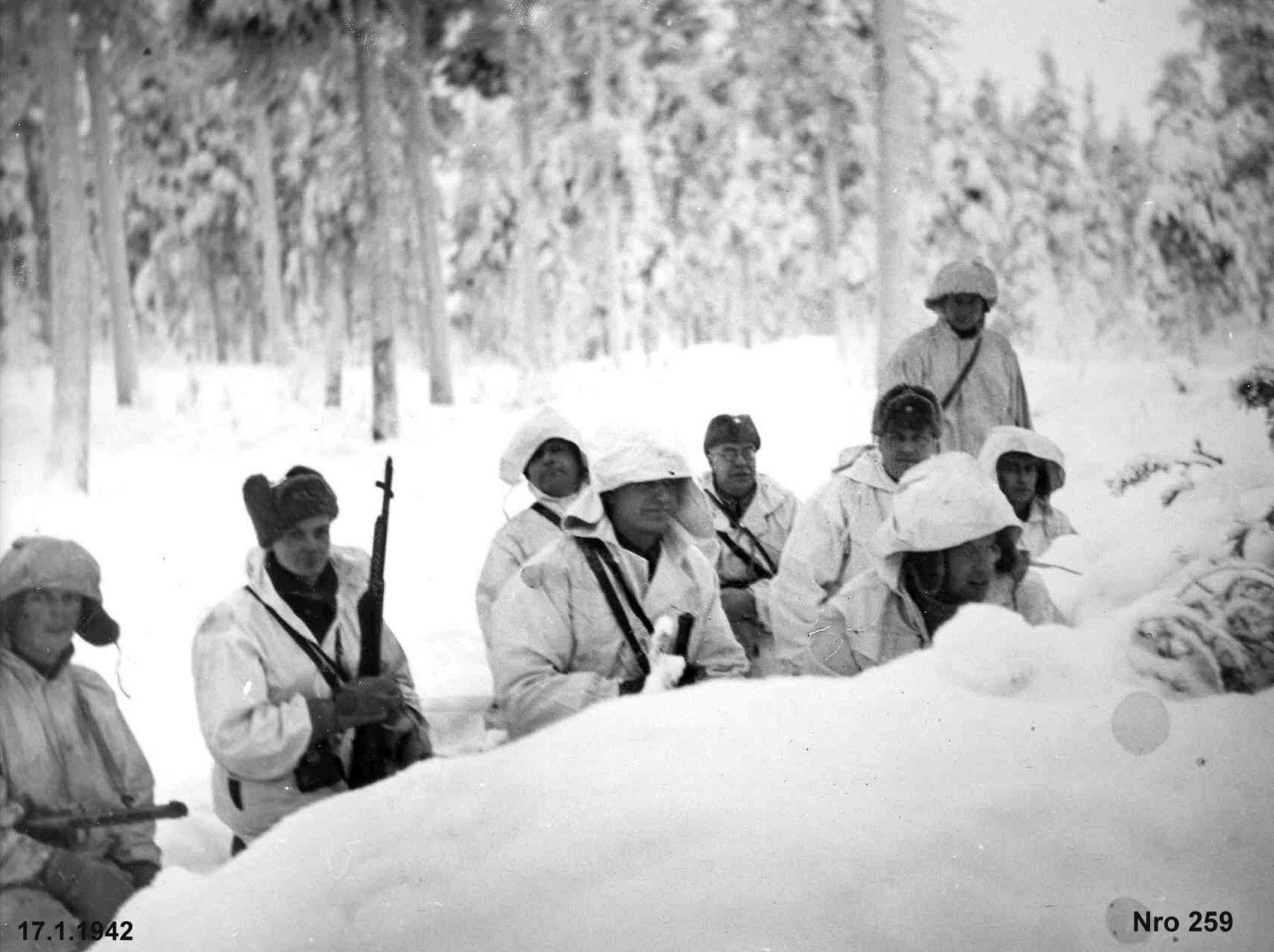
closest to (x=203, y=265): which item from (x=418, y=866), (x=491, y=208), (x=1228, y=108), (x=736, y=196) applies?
(x=491, y=208)

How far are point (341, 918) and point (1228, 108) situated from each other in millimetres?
2922

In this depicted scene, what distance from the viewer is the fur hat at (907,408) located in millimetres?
3184

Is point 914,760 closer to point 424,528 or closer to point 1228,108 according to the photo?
point 424,528

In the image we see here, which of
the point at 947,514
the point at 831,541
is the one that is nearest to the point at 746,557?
the point at 831,541

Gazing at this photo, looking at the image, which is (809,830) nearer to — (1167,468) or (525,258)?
(1167,468)

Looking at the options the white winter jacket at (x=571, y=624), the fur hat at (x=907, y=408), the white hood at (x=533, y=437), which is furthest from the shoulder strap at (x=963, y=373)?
the white hood at (x=533, y=437)

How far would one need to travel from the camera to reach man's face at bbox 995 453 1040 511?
11.0 ft

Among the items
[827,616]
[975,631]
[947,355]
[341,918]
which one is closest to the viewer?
[341,918]

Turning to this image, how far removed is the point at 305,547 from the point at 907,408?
1650 millimetres

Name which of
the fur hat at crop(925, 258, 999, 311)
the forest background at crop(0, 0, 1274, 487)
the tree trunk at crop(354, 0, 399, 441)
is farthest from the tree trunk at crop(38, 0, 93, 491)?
the fur hat at crop(925, 258, 999, 311)

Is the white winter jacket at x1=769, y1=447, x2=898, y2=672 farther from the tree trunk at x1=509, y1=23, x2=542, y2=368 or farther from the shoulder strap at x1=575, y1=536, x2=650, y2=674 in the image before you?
the tree trunk at x1=509, y1=23, x2=542, y2=368

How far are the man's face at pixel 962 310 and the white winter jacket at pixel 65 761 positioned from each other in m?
2.40

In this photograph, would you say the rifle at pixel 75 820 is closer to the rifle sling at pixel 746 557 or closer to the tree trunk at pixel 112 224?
the tree trunk at pixel 112 224

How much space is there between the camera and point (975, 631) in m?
2.47
